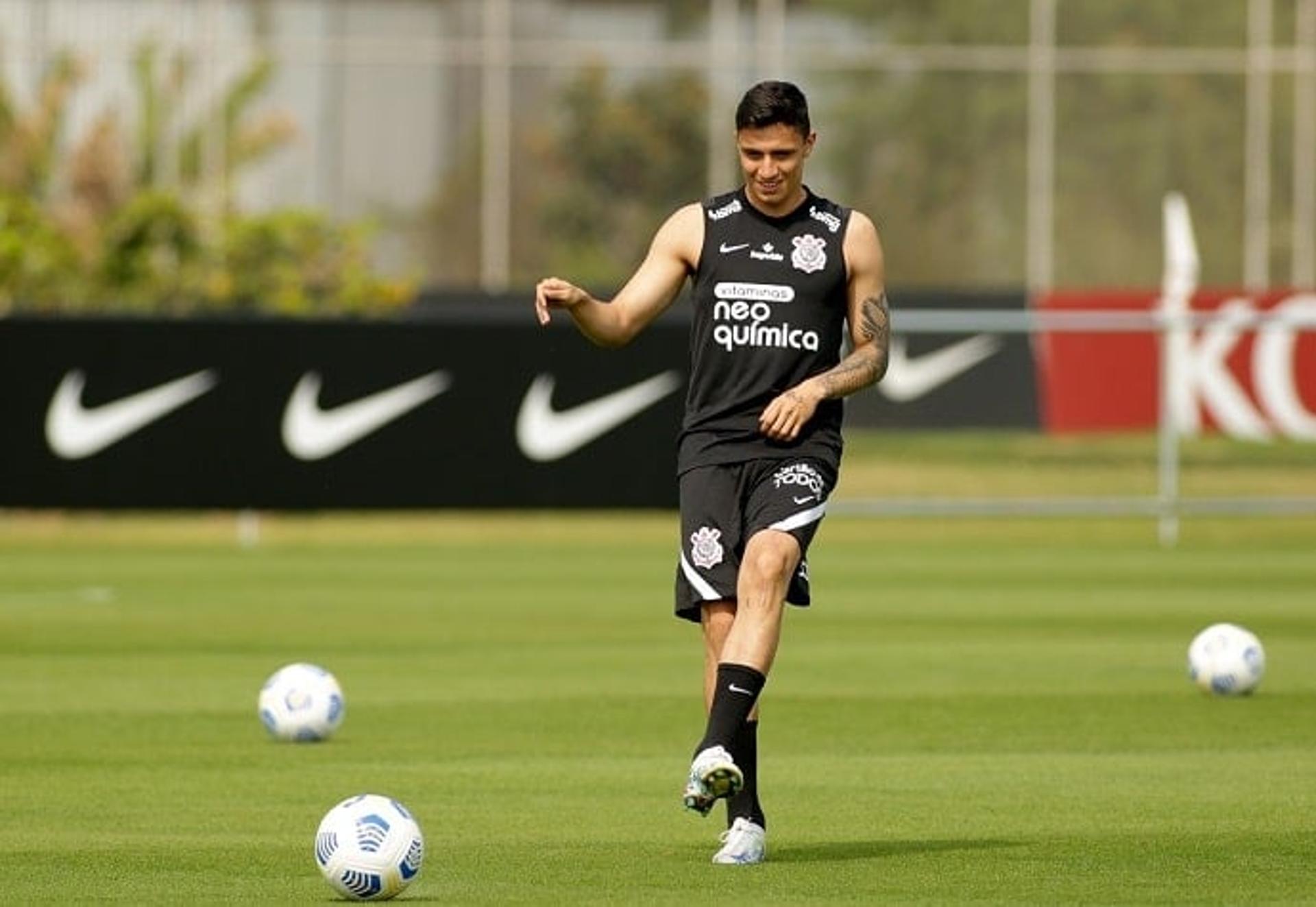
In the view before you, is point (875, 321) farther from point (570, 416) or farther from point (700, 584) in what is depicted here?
point (570, 416)

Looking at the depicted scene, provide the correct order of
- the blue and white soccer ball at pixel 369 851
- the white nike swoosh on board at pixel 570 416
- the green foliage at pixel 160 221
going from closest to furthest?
the blue and white soccer ball at pixel 369 851 → the white nike swoosh on board at pixel 570 416 → the green foliage at pixel 160 221

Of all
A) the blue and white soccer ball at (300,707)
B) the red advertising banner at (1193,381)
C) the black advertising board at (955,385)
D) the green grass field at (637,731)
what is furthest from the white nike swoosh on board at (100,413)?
the blue and white soccer ball at (300,707)

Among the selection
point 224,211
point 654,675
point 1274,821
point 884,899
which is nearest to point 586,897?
point 884,899

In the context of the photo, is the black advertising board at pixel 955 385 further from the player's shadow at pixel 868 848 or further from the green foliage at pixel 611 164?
the player's shadow at pixel 868 848

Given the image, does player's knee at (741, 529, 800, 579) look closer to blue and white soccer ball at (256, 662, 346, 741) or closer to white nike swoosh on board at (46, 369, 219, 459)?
blue and white soccer ball at (256, 662, 346, 741)

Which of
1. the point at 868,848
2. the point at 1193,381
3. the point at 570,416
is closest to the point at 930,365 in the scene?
the point at 1193,381

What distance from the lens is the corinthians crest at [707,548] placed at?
10.2 meters

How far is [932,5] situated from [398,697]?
91.1ft

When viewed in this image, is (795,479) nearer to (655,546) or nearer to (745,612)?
(745,612)

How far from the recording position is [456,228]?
4156 centimetres

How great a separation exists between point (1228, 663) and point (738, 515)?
6015mm

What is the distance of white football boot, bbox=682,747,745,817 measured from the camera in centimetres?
941

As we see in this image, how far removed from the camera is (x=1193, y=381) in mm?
32312

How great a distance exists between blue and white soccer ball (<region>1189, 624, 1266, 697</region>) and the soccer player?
226 inches
